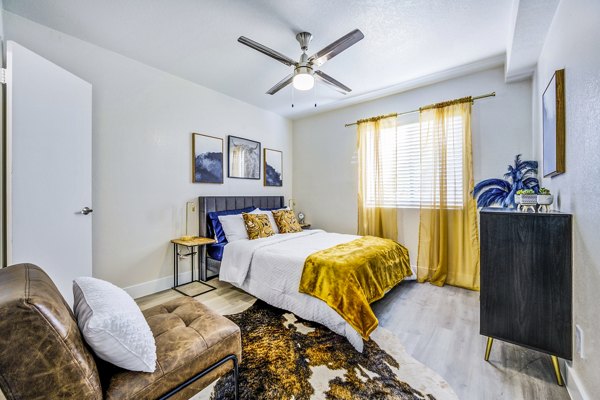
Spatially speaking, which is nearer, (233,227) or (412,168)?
(233,227)

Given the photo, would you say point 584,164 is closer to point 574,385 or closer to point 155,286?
point 574,385

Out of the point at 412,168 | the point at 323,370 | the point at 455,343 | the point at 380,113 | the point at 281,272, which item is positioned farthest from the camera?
the point at 380,113

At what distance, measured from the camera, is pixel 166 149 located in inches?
127

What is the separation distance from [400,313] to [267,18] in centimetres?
296

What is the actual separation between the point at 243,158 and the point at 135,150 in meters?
1.54

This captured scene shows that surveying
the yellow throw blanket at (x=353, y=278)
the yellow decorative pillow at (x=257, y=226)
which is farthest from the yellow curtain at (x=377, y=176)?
the yellow decorative pillow at (x=257, y=226)

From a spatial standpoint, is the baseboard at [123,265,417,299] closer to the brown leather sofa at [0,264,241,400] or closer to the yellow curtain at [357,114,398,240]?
the yellow curtain at [357,114,398,240]

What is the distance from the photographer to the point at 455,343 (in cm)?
204

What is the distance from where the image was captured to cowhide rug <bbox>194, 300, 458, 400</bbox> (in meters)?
1.53

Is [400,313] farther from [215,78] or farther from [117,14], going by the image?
[117,14]

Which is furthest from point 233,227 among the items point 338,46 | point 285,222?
point 338,46

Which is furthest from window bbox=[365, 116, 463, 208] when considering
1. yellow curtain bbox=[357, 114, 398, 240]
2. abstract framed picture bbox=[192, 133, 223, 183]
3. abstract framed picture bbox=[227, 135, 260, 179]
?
abstract framed picture bbox=[192, 133, 223, 183]

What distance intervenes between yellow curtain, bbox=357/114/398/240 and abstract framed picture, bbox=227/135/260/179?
5.56 feet

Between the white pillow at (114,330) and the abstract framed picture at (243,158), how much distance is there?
299 cm
